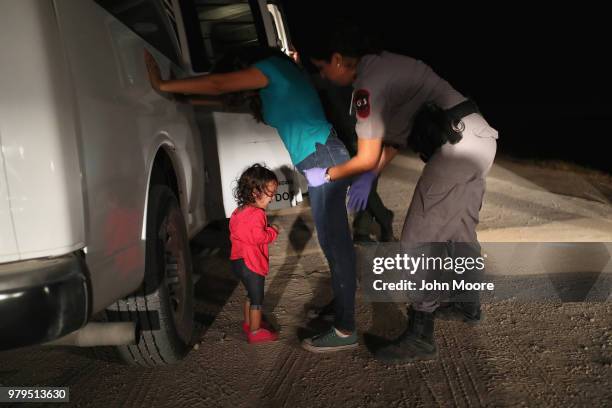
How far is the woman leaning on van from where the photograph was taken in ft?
7.96

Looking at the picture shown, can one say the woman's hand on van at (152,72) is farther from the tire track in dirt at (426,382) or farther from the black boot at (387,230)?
the black boot at (387,230)

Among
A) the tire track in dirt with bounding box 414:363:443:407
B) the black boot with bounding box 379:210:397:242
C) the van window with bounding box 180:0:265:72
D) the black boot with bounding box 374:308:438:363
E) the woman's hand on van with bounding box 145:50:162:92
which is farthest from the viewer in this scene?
the black boot with bounding box 379:210:397:242

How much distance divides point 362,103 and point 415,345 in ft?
4.12

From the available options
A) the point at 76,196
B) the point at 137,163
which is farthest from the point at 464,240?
the point at 76,196

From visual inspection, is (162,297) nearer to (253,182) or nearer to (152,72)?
(253,182)

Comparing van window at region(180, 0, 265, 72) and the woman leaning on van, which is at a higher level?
van window at region(180, 0, 265, 72)

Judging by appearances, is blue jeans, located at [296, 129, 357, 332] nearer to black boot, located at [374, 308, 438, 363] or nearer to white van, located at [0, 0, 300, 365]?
black boot, located at [374, 308, 438, 363]

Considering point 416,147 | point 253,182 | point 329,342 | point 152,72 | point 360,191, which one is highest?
point 152,72

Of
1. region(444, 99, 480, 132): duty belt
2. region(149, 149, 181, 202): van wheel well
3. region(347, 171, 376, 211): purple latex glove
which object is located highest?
region(444, 99, 480, 132): duty belt

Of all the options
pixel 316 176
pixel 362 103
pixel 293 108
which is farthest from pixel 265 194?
pixel 362 103

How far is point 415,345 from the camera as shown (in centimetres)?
265

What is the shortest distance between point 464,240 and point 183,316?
1.58 meters

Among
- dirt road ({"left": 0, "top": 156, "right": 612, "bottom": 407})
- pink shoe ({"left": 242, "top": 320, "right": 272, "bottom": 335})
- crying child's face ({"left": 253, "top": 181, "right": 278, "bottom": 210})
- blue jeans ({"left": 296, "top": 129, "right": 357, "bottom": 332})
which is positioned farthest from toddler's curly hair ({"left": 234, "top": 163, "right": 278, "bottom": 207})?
dirt road ({"left": 0, "top": 156, "right": 612, "bottom": 407})

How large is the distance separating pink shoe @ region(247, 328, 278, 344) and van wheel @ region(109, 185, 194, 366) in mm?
334
